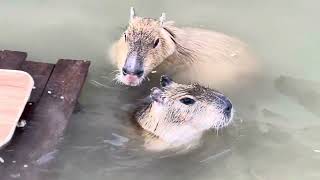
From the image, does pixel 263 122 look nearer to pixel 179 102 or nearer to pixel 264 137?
pixel 264 137

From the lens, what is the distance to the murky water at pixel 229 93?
3230 mm

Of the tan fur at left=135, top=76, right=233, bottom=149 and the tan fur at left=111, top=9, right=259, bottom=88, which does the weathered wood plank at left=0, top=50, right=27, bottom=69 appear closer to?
the tan fur at left=111, top=9, right=259, bottom=88

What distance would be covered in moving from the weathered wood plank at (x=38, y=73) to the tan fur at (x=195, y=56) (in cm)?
43

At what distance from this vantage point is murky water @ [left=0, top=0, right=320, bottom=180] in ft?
10.6

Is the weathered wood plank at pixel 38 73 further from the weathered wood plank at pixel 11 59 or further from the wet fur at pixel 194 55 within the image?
the wet fur at pixel 194 55

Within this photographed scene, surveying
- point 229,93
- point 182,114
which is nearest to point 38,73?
point 182,114

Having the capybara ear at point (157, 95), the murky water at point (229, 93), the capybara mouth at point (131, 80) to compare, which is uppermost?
the capybara ear at point (157, 95)

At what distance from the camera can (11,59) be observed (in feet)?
11.8

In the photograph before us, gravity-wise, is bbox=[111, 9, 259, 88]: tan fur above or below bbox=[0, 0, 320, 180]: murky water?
above

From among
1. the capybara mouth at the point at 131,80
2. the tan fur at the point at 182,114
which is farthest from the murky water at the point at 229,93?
the capybara mouth at the point at 131,80

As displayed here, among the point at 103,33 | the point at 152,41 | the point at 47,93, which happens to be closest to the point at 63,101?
the point at 47,93

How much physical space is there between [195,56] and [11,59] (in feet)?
3.68

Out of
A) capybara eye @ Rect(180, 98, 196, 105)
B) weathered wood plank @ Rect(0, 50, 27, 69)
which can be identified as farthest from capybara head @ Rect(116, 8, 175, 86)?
weathered wood plank @ Rect(0, 50, 27, 69)

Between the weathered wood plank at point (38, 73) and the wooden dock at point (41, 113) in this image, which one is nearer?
the wooden dock at point (41, 113)
